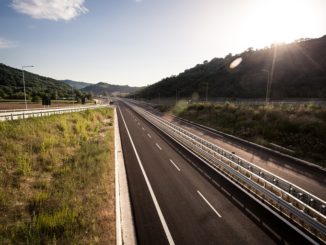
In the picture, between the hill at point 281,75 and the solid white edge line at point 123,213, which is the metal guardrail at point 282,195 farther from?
the hill at point 281,75

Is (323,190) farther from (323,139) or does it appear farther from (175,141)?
(175,141)

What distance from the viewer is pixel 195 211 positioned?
34.5 feet

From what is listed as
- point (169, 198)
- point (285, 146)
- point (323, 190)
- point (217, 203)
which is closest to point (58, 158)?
point (169, 198)

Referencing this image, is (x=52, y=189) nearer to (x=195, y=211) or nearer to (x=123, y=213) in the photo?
(x=123, y=213)

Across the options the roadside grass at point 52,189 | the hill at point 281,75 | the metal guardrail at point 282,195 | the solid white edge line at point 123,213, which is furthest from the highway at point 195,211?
the hill at point 281,75

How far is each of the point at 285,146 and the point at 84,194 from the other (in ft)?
73.2

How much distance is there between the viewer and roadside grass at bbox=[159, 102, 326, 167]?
2259 cm

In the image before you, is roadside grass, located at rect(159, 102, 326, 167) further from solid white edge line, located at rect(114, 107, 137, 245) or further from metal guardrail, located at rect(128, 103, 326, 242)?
solid white edge line, located at rect(114, 107, 137, 245)

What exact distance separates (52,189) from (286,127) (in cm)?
2716

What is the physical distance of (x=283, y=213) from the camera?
10.3m

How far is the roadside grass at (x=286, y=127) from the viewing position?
2259cm

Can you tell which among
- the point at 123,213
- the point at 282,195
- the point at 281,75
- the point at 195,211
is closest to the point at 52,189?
the point at 123,213

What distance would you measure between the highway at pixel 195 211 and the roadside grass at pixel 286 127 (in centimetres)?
1154

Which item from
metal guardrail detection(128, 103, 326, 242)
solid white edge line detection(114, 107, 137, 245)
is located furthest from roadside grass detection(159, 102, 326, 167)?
solid white edge line detection(114, 107, 137, 245)
